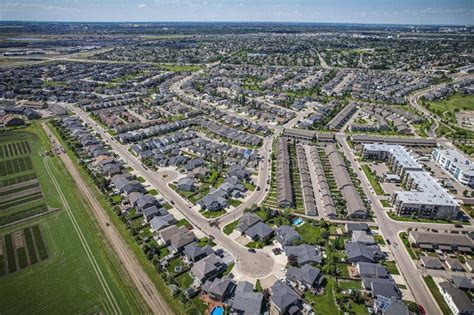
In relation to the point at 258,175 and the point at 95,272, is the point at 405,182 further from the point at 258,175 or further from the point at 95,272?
the point at 95,272

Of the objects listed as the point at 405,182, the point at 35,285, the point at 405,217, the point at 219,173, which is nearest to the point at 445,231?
the point at 405,217

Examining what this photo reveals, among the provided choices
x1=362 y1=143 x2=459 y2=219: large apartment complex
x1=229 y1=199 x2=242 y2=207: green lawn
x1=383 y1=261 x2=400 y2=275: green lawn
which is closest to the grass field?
x1=229 y1=199 x2=242 y2=207: green lawn

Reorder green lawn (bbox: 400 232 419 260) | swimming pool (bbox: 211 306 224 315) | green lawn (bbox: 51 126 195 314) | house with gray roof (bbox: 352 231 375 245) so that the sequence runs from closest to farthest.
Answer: swimming pool (bbox: 211 306 224 315) < green lawn (bbox: 51 126 195 314) < green lawn (bbox: 400 232 419 260) < house with gray roof (bbox: 352 231 375 245)

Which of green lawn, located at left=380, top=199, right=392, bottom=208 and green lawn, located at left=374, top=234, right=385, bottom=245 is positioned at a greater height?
green lawn, located at left=380, top=199, right=392, bottom=208

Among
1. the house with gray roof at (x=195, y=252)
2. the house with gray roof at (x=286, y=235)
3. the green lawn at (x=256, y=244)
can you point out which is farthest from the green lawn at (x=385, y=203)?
the house with gray roof at (x=195, y=252)

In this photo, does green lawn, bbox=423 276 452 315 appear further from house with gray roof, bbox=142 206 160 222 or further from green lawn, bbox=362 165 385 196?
house with gray roof, bbox=142 206 160 222

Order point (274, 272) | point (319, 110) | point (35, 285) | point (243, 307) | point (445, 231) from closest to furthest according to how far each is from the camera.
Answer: point (243, 307) → point (35, 285) → point (274, 272) → point (445, 231) → point (319, 110)
